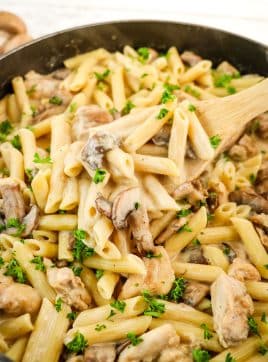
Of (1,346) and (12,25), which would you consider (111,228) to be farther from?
(12,25)

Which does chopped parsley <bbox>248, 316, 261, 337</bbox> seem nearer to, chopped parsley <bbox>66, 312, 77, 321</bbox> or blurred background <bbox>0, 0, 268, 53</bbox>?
chopped parsley <bbox>66, 312, 77, 321</bbox>

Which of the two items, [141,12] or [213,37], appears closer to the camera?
[213,37]

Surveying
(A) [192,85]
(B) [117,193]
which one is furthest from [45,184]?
(A) [192,85]

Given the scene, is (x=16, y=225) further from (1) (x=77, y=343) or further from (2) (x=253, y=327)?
(2) (x=253, y=327)

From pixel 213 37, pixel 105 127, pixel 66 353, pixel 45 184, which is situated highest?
pixel 213 37

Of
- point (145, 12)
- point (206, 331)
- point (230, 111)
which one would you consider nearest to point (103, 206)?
point (206, 331)

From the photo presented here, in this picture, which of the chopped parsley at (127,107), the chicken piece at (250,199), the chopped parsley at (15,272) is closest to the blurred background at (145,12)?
the chopped parsley at (127,107)

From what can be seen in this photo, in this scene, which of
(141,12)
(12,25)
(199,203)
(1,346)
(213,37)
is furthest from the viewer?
(141,12)

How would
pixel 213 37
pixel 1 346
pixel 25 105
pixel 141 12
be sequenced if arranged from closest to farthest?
pixel 1 346, pixel 25 105, pixel 213 37, pixel 141 12
